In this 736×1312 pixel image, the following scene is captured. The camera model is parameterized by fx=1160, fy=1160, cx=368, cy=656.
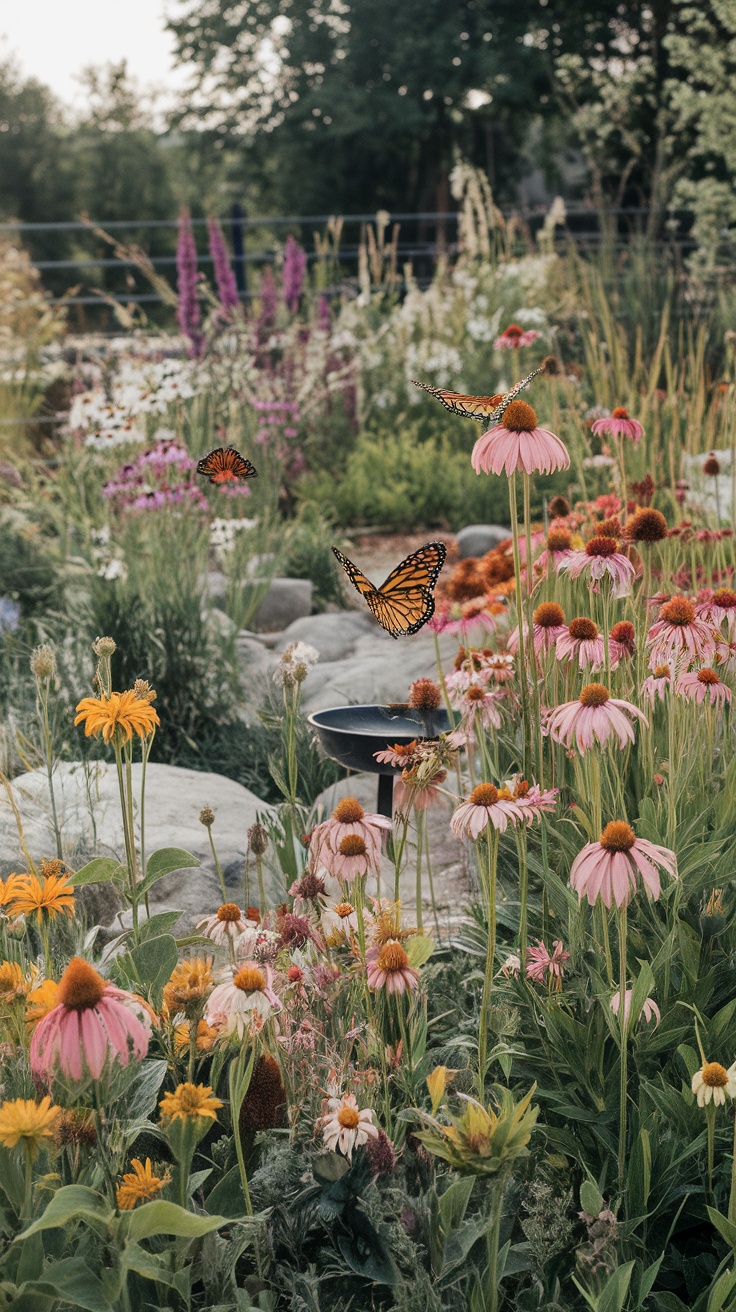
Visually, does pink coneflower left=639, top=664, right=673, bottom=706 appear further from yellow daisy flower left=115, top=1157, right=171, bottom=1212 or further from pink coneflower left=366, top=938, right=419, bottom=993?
yellow daisy flower left=115, top=1157, right=171, bottom=1212

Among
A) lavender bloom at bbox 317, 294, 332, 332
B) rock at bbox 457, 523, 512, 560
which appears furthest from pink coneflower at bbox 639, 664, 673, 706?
lavender bloom at bbox 317, 294, 332, 332

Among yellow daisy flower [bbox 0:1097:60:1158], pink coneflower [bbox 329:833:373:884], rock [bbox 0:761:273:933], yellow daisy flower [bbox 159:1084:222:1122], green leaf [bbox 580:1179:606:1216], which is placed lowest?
rock [bbox 0:761:273:933]

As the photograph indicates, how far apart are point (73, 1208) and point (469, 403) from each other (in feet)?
4.39

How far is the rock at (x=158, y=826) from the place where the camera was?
2363 millimetres

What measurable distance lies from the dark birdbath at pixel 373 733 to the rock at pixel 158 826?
0.23m

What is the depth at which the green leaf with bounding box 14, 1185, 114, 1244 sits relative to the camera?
104 cm

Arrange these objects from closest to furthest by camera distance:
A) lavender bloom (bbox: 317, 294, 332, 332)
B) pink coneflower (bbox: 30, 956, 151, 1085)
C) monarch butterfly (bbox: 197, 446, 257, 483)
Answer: pink coneflower (bbox: 30, 956, 151, 1085), monarch butterfly (bbox: 197, 446, 257, 483), lavender bloom (bbox: 317, 294, 332, 332)

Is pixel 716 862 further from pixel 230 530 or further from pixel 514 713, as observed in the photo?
pixel 230 530

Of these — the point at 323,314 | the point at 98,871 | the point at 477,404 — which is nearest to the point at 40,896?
the point at 98,871

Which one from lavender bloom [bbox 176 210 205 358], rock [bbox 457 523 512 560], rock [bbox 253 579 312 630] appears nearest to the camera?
rock [bbox 253 579 312 630]

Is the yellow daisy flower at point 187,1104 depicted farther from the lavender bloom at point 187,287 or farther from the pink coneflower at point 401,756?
the lavender bloom at point 187,287

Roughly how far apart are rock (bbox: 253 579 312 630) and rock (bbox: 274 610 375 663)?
211mm

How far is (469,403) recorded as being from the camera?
193 centimetres

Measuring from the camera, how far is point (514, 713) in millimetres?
2381
